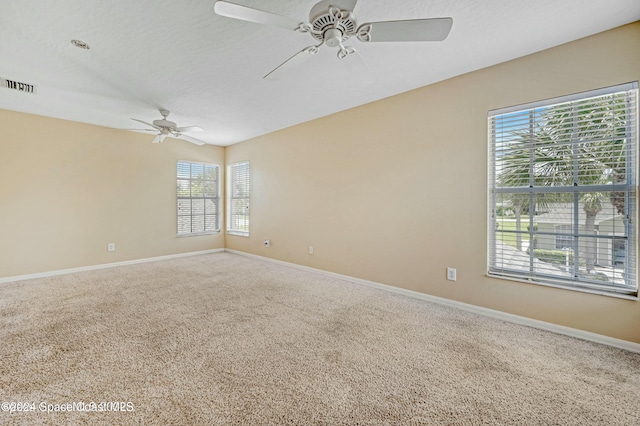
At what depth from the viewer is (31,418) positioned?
1336mm

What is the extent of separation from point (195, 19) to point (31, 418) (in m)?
2.66

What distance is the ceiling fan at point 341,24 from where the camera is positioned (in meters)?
1.44

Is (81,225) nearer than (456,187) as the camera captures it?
No

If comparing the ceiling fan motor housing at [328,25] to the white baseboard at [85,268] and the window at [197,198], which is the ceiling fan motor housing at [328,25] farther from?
the white baseboard at [85,268]

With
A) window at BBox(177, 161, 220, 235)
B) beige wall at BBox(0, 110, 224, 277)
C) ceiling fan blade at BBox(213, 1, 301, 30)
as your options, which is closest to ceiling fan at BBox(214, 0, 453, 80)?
ceiling fan blade at BBox(213, 1, 301, 30)

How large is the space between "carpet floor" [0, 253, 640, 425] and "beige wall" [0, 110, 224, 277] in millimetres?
1267

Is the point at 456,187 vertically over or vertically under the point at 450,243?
over

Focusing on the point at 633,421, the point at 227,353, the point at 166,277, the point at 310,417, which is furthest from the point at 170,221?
the point at 633,421

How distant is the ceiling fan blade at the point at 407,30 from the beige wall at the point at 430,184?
1465 mm

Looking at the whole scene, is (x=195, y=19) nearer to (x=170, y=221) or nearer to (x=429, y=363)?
(x=429, y=363)

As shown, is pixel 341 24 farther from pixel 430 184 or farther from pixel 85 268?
pixel 85 268

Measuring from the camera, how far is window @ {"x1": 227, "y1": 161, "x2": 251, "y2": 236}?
5.66 meters

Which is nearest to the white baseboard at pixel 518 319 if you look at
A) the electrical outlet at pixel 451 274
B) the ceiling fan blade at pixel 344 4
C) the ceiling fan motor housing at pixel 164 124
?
the electrical outlet at pixel 451 274

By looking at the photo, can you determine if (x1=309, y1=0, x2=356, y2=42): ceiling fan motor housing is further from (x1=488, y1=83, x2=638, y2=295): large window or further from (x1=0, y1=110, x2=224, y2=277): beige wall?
(x1=0, y1=110, x2=224, y2=277): beige wall
